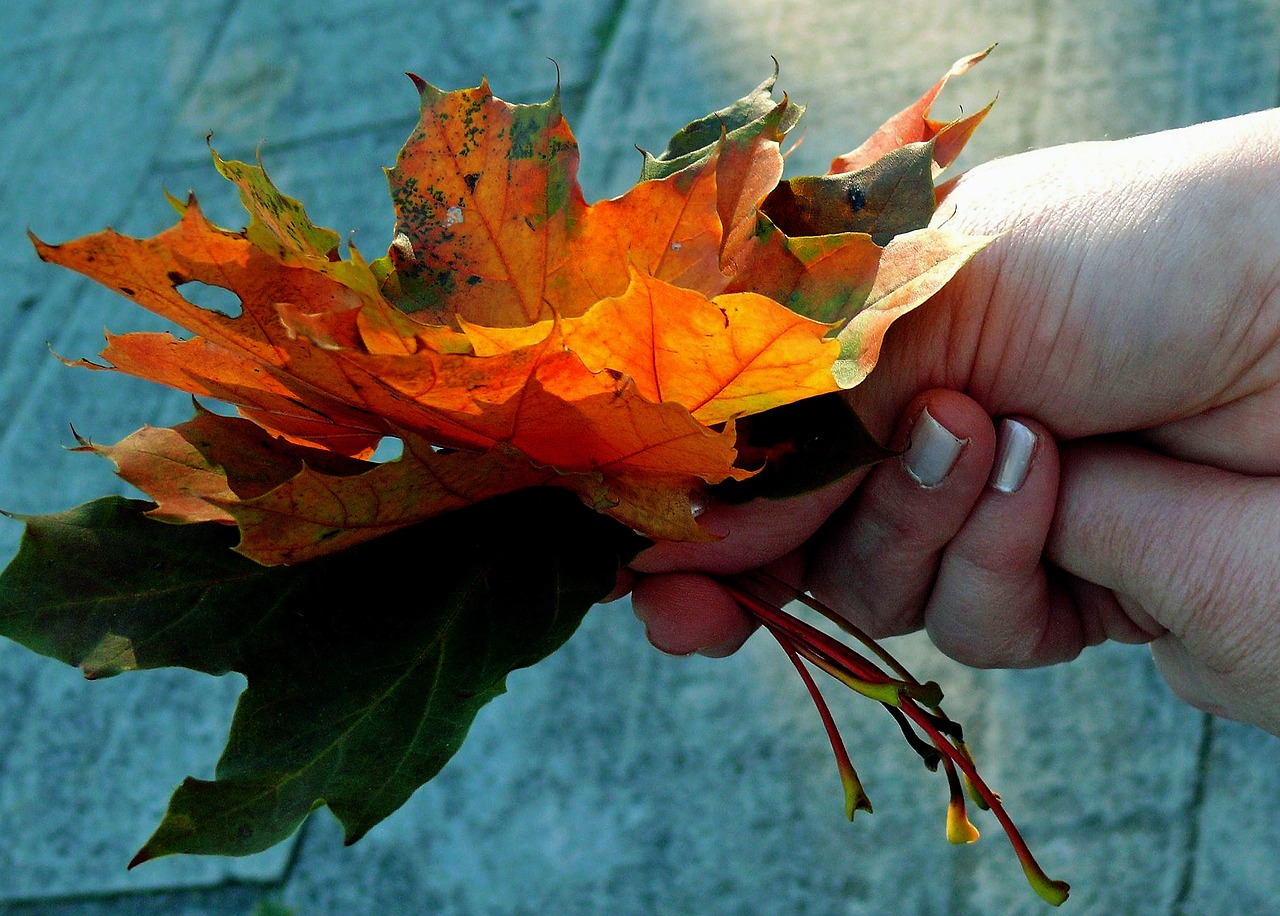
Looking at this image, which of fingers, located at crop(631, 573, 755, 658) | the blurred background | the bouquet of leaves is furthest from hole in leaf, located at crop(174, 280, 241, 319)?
the bouquet of leaves

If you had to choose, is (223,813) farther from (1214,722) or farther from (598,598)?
(1214,722)

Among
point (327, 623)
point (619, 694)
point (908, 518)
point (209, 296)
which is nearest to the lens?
point (327, 623)

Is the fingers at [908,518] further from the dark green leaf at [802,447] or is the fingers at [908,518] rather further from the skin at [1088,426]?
the dark green leaf at [802,447]

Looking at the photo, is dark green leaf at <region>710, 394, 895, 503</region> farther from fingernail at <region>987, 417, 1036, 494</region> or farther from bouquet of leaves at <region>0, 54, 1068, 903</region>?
fingernail at <region>987, 417, 1036, 494</region>

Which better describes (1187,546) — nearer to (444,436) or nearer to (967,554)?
(967,554)

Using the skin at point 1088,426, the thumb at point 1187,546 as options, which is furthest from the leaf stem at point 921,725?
the thumb at point 1187,546

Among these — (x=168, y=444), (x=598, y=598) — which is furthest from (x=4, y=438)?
(x=598, y=598)

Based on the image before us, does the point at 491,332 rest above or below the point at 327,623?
above

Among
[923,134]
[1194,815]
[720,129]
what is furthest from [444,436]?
[1194,815]
